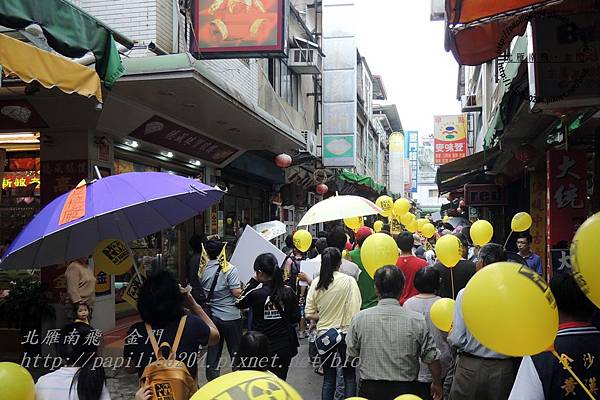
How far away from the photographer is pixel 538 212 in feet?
37.9

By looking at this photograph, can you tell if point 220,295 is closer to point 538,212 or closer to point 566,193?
point 566,193

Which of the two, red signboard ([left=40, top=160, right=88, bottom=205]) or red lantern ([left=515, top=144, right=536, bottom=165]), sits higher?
red lantern ([left=515, top=144, right=536, bottom=165])

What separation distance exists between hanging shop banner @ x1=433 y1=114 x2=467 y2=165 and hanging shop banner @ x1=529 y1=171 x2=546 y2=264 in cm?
1406

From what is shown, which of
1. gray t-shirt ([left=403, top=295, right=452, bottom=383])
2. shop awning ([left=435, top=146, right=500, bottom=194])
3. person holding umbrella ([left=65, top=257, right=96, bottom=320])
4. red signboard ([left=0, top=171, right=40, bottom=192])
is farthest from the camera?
shop awning ([left=435, top=146, right=500, bottom=194])

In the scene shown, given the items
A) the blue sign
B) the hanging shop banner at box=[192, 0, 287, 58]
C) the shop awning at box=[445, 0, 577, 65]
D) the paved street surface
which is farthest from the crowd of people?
the blue sign

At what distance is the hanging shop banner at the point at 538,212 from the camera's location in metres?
11.5

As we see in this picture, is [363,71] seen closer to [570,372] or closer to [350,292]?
[350,292]

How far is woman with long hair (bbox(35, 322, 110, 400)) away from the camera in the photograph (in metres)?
2.96

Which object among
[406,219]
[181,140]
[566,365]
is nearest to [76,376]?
[566,365]

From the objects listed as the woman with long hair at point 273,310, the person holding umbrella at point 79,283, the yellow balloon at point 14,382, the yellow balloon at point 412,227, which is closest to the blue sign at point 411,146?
the yellow balloon at point 412,227

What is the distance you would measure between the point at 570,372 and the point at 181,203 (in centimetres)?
335

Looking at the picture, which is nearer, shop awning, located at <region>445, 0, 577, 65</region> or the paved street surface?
shop awning, located at <region>445, 0, 577, 65</region>

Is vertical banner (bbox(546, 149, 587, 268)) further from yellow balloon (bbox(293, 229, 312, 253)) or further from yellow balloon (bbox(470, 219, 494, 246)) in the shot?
yellow balloon (bbox(293, 229, 312, 253))

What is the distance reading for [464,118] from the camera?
26.4m
